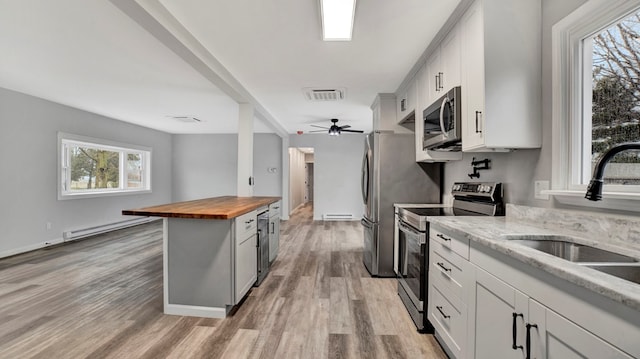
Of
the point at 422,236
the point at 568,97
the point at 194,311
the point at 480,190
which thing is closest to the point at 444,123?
the point at 480,190

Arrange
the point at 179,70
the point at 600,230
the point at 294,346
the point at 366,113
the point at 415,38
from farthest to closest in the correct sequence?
1. the point at 366,113
2. the point at 179,70
3. the point at 415,38
4. the point at 294,346
5. the point at 600,230

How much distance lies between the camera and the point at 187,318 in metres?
2.35

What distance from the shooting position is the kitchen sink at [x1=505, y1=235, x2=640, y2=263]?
3.93ft

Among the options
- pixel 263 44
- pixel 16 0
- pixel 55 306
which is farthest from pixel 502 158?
pixel 55 306

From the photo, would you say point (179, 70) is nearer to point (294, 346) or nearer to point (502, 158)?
point (294, 346)

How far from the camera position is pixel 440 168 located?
336cm

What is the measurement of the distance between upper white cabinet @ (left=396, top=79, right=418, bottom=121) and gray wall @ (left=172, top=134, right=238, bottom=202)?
549cm

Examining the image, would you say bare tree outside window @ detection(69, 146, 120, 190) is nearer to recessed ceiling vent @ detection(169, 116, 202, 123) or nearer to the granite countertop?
recessed ceiling vent @ detection(169, 116, 202, 123)

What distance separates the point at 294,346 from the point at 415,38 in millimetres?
2672

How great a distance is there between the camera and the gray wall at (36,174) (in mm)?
4070

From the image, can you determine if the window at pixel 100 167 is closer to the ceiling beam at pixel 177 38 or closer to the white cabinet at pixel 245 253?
the ceiling beam at pixel 177 38

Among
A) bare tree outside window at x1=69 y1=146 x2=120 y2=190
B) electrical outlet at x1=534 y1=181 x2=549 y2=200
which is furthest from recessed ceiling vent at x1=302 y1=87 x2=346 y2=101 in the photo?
bare tree outside window at x1=69 y1=146 x2=120 y2=190

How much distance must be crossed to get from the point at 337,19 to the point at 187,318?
8.97 ft

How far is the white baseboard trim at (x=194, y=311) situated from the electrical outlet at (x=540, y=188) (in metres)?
2.44
